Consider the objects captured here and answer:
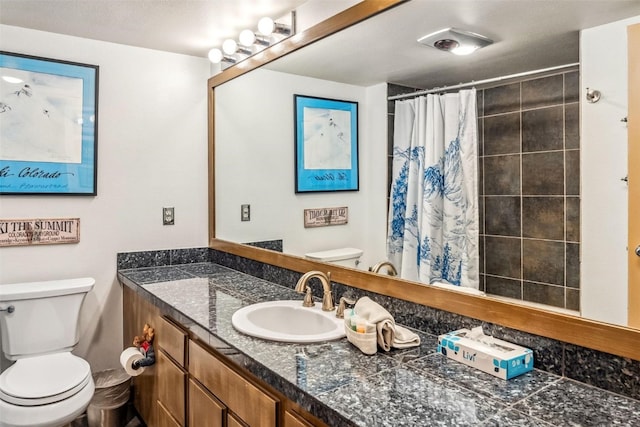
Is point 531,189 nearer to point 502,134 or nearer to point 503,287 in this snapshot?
point 502,134

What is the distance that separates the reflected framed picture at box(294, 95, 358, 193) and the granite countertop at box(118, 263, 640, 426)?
0.83 m

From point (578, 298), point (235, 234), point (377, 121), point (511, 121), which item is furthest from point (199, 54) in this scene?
point (578, 298)

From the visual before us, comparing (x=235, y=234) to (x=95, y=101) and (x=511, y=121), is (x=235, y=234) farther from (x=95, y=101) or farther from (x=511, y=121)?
(x=511, y=121)

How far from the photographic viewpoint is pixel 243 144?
271cm

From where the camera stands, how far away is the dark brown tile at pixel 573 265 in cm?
115

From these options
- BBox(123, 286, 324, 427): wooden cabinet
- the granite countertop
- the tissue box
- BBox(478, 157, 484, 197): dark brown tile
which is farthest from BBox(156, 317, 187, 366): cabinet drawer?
BBox(478, 157, 484, 197): dark brown tile

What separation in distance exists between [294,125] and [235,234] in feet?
2.77

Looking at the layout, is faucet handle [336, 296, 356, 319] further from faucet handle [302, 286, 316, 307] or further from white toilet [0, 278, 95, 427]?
white toilet [0, 278, 95, 427]

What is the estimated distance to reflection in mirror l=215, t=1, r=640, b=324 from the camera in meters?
1.14

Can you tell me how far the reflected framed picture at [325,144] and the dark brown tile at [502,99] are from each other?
66cm

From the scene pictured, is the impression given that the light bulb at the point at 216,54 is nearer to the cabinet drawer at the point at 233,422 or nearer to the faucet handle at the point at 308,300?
the faucet handle at the point at 308,300

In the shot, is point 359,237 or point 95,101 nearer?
point 359,237

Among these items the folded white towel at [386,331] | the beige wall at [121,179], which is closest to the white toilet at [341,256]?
the folded white towel at [386,331]

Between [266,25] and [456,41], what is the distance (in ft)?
3.40
